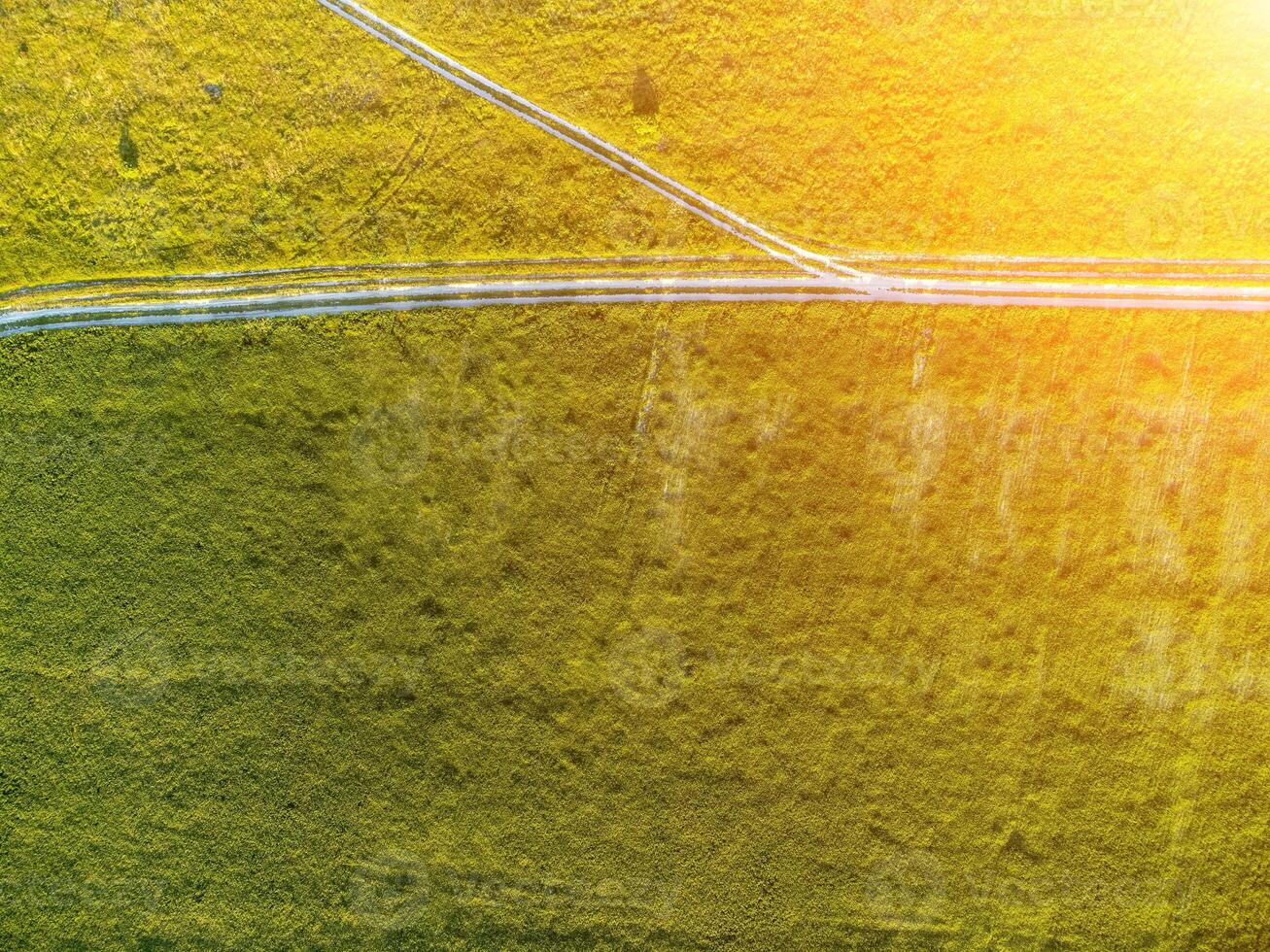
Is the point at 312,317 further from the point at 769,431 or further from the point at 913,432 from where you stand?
the point at 913,432

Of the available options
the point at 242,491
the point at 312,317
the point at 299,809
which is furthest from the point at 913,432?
the point at 299,809

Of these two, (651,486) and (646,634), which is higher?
(651,486)

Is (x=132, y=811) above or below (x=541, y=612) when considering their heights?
below

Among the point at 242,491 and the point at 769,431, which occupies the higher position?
the point at 769,431

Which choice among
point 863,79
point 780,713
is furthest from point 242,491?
point 863,79

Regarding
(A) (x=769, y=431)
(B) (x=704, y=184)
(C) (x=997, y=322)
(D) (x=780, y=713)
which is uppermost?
(B) (x=704, y=184)

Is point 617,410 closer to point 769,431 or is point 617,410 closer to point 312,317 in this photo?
point 769,431
